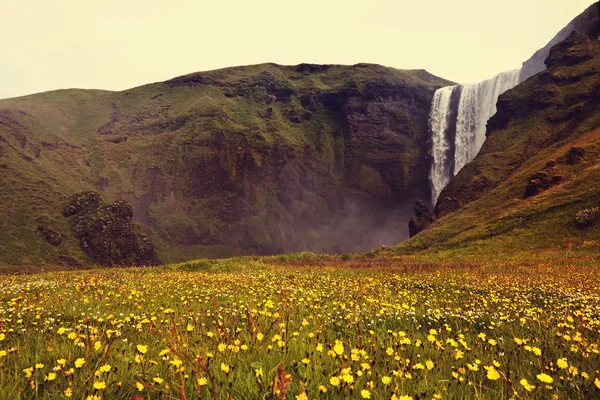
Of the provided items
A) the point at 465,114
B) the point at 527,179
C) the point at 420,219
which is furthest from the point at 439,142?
the point at 527,179

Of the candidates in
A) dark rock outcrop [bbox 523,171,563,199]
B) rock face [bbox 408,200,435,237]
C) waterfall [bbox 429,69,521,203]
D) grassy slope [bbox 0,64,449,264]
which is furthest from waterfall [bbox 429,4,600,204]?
dark rock outcrop [bbox 523,171,563,199]

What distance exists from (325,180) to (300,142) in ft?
48.3

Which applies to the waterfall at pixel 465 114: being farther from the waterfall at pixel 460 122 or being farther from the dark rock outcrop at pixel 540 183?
the dark rock outcrop at pixel 540 183

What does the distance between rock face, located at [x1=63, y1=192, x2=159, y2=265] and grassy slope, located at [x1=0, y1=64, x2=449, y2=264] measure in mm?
2249

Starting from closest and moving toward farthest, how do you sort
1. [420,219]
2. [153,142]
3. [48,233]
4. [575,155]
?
[575,155]
[48,233]
[420,219]
[153,142]

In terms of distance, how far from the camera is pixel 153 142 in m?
92.6

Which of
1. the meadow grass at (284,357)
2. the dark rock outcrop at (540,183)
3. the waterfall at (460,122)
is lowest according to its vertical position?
the meadow grass at (284,357)

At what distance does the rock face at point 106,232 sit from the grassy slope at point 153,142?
7.38 ft

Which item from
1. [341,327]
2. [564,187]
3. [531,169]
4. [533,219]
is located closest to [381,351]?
[341,327]

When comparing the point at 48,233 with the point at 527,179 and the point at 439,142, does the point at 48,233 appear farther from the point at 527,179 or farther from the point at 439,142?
the point at 439,142

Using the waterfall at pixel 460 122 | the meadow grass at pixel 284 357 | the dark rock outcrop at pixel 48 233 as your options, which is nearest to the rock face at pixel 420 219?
the waterfall at pixel 460 122

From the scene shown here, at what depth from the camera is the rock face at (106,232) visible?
2266 inches

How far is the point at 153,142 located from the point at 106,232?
40.5 meters

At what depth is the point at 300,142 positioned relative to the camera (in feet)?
347
